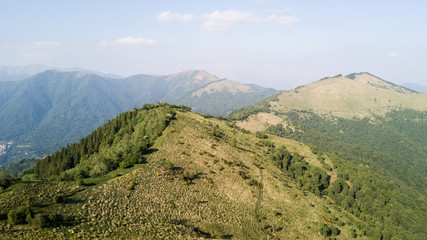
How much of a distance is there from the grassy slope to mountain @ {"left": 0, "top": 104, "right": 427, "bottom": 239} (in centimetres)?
28

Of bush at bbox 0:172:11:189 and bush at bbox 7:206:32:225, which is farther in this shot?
bush at bbox 0:172:11:189

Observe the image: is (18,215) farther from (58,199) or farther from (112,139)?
(112,139)

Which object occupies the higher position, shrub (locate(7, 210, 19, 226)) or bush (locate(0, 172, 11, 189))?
bush (locate(0, 172, 11, 189))

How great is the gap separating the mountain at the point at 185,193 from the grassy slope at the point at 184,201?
28 cm

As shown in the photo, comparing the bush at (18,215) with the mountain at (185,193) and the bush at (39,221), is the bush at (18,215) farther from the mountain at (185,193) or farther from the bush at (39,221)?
the bush at (39,221)

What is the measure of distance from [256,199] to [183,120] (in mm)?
52015

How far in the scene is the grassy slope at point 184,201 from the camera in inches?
1547

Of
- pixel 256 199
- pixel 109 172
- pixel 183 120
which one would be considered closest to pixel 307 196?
pixel 256 199

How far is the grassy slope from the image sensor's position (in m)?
39.3

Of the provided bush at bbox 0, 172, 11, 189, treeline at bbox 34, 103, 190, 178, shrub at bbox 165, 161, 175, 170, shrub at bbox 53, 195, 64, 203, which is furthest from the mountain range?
treeline at bbox 34, 103, 190, 178

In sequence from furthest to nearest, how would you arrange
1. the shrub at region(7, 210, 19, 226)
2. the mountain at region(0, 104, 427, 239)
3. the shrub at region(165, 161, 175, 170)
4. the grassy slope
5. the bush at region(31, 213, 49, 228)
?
the shrub at region(165, 161, 175, 170) → the mountain at region(0, 104, 427, 239) → the grassy slope → the bush at region(31, 213, 49, 228) → the shrub at region(7, 210, 19, 226)

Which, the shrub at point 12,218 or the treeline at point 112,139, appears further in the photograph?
the treeline at point 112,139

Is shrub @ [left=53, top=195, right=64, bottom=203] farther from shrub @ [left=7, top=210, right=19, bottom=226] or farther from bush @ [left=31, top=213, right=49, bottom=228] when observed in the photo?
shrub @ [left=7, top=210, right=19, bottom=226]

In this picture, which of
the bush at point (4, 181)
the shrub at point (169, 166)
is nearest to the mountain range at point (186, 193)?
the shrub at point (169, 166)
